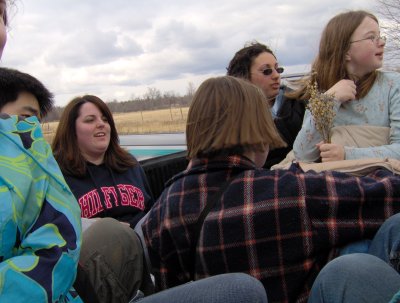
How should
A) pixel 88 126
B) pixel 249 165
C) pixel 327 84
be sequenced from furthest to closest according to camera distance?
1. pixel 88 126
2. pixel 327 84
3. pixel 249 165

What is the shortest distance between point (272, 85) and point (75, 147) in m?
1.50

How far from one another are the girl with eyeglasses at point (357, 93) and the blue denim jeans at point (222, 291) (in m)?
1.15

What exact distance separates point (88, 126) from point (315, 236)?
1928 millimetres

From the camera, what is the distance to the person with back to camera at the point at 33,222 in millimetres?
977

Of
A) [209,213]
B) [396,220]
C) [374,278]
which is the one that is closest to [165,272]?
[209,213]

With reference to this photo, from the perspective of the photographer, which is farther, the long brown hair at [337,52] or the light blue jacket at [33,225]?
the long brown hair at [337,52]

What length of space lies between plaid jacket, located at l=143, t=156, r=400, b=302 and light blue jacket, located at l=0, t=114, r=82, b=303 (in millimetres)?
424

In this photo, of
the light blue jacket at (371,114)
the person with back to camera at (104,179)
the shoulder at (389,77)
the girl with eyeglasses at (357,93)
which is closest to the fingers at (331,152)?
the girl with eyeglasses at (357,93)

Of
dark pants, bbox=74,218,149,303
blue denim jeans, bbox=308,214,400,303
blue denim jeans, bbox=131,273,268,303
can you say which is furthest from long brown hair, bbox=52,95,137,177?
blue denim jeans, bbox=308,214,400,303

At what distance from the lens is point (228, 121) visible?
59.0 inches

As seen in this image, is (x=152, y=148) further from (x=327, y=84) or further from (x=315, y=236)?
(x=315, y=236)

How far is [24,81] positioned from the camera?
2289mm

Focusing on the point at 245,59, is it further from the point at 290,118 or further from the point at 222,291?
the point at 222,291

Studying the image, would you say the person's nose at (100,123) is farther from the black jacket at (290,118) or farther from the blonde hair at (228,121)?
the blonde hair at (228,121)
